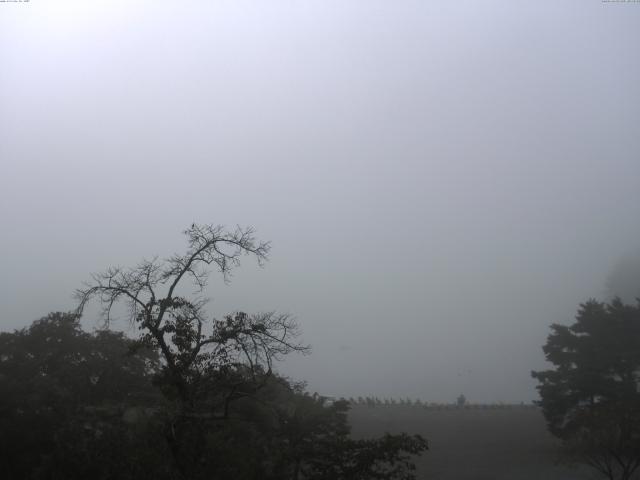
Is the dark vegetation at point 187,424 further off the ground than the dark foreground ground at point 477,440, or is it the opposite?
the dark vegetation at point 187,424

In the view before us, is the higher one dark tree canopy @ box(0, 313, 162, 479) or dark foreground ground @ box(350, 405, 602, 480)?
dark tree canopy @ box(0, 313, 162, 479)

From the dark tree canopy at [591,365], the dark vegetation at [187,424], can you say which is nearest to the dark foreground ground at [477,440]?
the dark tree canopy at [591,365]

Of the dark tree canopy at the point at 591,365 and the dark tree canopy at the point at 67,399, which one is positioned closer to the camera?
the dark tree canopy at the point at 67,399

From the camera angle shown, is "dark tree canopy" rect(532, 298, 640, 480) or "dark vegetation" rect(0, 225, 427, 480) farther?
"dark tree canopy" rect(532, 298, 640, 480)

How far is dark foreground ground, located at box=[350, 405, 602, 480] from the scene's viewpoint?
2978cm

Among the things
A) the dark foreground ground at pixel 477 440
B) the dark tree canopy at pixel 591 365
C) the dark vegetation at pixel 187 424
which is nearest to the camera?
the dark vegetation at pixel 187 424

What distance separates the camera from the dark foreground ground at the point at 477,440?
97.7 ft

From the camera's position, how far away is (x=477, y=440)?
38.2 metres

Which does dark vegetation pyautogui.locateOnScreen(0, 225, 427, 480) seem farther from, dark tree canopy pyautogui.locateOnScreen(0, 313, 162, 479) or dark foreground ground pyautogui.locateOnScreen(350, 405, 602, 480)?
dark foreground ground pyautogui.locateOnScreen(350, 405, 602, 480)

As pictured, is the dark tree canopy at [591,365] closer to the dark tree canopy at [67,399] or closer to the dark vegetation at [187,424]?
the dark vegetation at [187,424]

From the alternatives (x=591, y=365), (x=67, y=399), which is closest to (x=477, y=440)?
(x=591, y=365)

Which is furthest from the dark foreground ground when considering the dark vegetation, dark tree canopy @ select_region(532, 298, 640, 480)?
the dark vegetation

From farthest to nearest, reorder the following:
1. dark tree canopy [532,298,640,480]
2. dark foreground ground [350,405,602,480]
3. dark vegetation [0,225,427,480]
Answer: dark tree canopy [532,298,640,480] < dark foreground ground [350,405,602,480] < dark vegetation [0,225,427,480]

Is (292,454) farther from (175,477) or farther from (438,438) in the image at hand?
(438,438)
